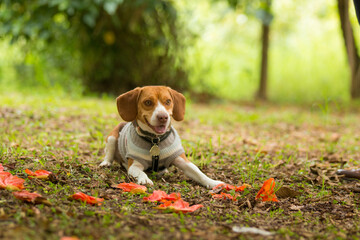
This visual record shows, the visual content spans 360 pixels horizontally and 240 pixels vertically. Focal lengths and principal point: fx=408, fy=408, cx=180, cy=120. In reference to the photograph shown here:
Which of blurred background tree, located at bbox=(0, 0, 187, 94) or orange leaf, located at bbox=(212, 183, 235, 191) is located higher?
blurred background tree, located at bbox=(0, 0, 187, 94)

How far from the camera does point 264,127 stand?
21.0ft

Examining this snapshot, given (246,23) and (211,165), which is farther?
(246,23)

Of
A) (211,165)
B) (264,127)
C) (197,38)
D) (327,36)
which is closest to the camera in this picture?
(211,165)

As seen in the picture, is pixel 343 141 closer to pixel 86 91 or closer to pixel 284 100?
pixel 284 100

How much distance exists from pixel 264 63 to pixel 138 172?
8083 millimetres

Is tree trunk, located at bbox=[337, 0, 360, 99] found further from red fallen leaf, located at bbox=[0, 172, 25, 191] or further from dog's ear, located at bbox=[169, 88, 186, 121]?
red fallen leaf, located at bbox=[0, 172, 25, 191]

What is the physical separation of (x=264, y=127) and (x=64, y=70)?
5.47m

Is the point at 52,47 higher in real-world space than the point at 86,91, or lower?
higher

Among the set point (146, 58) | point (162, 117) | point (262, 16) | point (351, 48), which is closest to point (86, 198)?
point (162, 117)

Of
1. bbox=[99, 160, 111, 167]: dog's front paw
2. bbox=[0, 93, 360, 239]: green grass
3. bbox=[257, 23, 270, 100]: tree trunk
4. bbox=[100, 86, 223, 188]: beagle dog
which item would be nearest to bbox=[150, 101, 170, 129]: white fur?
bbox=[100, 86, 223, 188]: beagle dog

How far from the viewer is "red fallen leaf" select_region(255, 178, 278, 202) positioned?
2977 millimetres

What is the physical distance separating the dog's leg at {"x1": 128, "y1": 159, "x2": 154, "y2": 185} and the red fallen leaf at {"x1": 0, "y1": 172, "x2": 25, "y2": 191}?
0.88 metres

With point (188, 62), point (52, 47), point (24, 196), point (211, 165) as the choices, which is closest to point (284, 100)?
point (188, 62)

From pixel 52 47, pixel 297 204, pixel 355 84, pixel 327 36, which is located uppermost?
pixel 327 36
